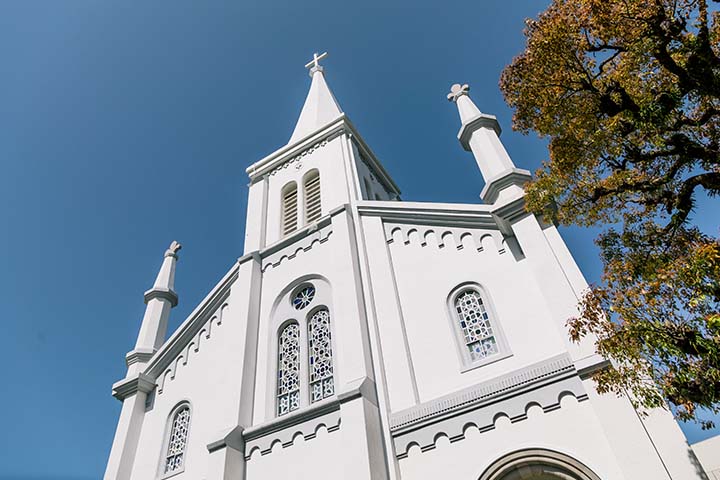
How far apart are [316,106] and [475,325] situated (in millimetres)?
14458

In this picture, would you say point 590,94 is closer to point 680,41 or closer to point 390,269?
point 680,41

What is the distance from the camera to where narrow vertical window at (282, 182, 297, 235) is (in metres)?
14.1

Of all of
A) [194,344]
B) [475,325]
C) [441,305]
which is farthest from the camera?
[194,344]

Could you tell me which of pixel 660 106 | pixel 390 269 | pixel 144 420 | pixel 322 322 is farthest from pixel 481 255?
pixel 144 420

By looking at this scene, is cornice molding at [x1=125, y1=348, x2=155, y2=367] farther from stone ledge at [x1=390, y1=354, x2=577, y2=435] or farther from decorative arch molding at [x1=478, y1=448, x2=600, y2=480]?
Answer: decorative arch molding at [x1=478, y1=448, x2=600, y2=480]

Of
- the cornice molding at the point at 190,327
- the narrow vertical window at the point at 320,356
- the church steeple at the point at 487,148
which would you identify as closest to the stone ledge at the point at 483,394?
the narrow vertical window at the point at 320,356

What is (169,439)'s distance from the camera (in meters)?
10.9

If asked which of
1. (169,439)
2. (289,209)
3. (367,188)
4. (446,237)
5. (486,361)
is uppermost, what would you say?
(367,188)

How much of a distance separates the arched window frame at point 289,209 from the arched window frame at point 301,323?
2.59m

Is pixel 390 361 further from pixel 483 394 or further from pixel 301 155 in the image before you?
pixel 301 155

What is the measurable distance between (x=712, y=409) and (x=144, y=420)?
38.8 ft

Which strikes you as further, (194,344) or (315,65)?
(315,65)

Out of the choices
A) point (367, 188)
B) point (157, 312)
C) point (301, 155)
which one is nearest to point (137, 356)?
point (157, 312)

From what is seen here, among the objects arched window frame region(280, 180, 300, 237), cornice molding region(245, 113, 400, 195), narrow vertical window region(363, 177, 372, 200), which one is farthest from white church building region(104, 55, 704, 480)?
cornice molding region(245, 113, 400, 195)
